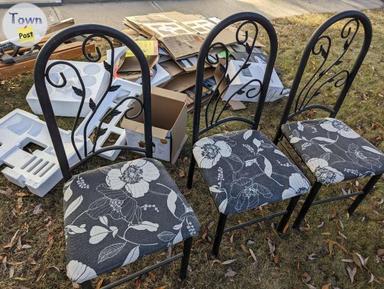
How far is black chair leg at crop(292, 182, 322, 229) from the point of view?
1.59 meters

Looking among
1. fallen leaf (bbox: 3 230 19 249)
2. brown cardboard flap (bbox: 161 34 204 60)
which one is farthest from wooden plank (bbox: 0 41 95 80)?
fallen leaf (bbox: 3 230 19 249)

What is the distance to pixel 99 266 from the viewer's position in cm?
109

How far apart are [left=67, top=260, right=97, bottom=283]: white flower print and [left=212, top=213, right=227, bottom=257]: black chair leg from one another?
60 centimetres

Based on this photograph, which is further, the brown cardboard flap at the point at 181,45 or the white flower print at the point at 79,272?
the brown cardboard flap at the point at 181,45

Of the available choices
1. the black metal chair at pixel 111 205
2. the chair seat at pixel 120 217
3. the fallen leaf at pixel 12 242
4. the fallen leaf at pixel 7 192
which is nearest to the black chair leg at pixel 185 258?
the black metal chair at pixel 111 205

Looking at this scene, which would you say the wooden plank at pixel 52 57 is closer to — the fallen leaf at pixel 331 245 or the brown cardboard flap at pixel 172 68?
the brown cardboard flap at pixel 172 68

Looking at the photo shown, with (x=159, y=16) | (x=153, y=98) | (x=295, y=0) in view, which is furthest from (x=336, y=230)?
(x=295, y=0)

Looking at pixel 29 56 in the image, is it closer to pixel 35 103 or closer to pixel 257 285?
pixel 35 103

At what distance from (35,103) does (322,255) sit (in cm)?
221

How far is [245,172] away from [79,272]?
2.70 ft

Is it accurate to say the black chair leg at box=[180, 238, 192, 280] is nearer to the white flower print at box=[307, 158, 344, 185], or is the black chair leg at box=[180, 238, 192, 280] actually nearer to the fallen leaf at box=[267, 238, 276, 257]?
the fallen leaf at box=[267, 238, 276, 257]

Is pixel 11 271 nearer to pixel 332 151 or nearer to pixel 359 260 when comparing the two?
pixel 332 151

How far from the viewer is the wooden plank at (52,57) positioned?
234 centimetres

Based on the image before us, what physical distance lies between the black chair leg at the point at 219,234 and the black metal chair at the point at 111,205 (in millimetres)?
191
